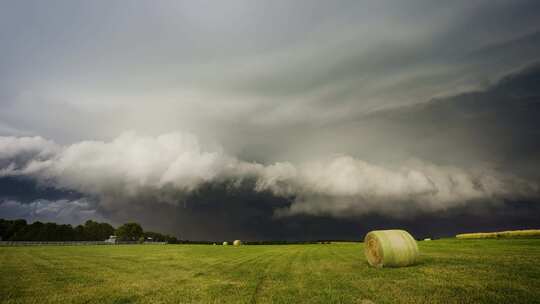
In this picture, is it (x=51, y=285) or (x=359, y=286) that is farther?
(x=51, y=285)

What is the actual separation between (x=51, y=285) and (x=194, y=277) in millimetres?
6579

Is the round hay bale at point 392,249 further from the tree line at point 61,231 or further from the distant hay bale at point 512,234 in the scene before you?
the tree line at point 61,231

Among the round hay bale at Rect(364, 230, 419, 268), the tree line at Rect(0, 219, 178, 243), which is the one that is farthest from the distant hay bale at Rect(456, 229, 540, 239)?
the tree line at Rect(0, 219, 178, 243)

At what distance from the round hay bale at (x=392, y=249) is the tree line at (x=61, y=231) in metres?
136

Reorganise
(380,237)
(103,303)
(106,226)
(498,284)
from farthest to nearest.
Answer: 1. (106,226)
2. (380,237)
3. (498,284)
4. (103,303)

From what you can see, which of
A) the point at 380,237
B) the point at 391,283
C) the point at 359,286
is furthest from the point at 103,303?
the point at 380,237

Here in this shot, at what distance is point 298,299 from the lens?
1142 cm

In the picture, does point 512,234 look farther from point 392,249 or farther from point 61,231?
point 61,231

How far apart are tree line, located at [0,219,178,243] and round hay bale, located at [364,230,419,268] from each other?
136 metres

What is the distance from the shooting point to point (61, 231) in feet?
495

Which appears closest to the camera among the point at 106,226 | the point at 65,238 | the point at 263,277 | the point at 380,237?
the point at 263,277

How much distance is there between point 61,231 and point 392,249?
170 metres

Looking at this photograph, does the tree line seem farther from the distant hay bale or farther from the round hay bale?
the round hay bale

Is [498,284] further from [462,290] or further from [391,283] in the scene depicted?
[391,283]
